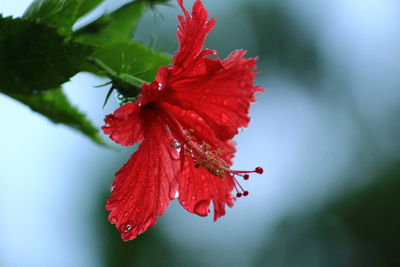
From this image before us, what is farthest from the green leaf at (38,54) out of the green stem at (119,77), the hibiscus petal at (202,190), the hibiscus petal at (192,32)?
the hibiscus petal at (202,190)

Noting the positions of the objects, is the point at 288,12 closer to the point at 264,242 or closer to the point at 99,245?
the point at 264,242

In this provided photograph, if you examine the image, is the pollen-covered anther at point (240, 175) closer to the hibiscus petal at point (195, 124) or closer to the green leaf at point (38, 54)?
the hibiscus petal at point (195, 124)

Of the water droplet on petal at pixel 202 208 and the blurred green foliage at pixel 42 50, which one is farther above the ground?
the blurred green foliage at pixel 42 50

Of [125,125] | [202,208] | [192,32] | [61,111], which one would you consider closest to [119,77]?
[125,125]

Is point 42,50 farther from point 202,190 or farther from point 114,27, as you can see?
point 202,190

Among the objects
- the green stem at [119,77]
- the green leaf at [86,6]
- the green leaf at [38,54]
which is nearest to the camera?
the green leaf at [38,54]

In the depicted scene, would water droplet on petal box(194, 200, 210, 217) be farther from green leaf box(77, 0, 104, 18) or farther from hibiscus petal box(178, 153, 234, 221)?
green leaf box(77, 0, 104, 18)

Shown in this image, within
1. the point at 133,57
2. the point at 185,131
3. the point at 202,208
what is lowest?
the point at 202,208
